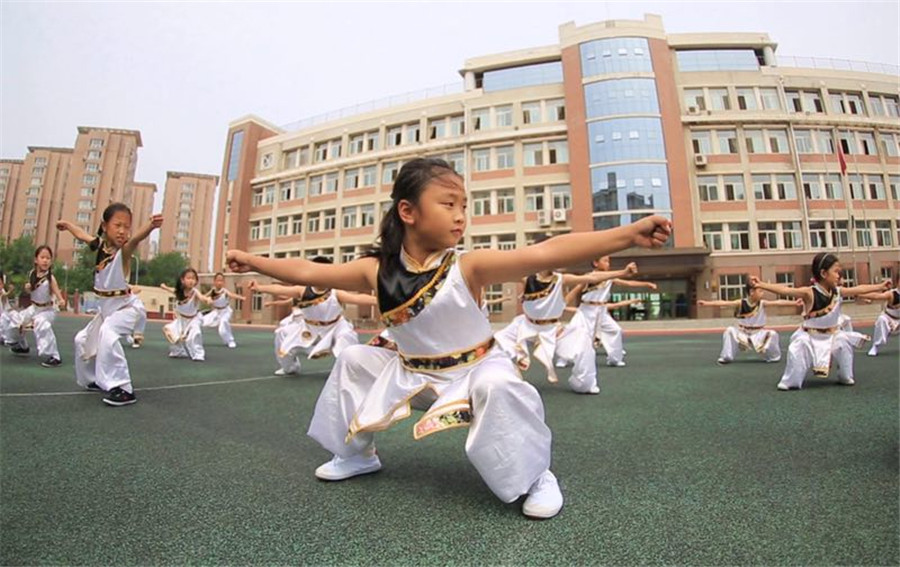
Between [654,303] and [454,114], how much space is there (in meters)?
19.5

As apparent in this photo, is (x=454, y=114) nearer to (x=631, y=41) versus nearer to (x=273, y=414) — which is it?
(x=631, y=41)

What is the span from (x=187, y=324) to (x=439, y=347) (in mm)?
9166

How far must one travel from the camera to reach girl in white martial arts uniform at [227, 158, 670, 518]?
201 centimetres

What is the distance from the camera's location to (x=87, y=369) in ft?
15.9

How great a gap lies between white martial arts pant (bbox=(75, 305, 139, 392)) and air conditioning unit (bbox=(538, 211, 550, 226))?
1087 inches

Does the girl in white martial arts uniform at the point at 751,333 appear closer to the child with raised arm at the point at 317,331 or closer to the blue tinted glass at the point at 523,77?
the child with raised arm at the point at 317,331

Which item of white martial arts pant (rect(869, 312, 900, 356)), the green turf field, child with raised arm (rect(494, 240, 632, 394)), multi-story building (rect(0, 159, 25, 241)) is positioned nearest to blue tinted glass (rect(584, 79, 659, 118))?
white martial arts pant (rect(869, 312, 900, 356))

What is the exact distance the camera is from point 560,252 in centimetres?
206

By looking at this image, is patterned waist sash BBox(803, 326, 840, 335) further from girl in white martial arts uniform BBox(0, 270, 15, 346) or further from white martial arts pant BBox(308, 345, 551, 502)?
girl in white martial arts uniform BBox(0, 270, 15, 346)

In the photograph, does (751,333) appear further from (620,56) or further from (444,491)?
(620,56)

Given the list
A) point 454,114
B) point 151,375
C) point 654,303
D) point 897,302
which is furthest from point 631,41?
point 151,375

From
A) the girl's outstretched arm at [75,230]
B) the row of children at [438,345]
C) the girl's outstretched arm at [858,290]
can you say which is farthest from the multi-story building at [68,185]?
the girl's outstretched arm at [858,290]

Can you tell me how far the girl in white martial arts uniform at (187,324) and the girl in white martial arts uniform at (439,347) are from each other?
761 centimetres

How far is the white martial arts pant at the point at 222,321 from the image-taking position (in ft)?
42.5
